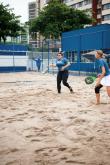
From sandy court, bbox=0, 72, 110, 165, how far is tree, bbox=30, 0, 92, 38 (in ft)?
137

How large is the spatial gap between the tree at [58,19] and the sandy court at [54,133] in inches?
1640

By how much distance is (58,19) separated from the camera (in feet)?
173

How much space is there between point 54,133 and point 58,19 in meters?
47.4

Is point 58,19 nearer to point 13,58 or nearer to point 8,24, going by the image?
point 8,24

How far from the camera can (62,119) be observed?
26.7ft

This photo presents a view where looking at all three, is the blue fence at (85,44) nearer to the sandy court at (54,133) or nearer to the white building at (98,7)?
the sandy court at (54,133)

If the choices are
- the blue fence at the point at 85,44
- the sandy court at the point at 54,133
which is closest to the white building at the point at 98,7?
the blue fence at the point at 85,44

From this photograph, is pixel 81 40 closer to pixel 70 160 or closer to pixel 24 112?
pixel 24 112

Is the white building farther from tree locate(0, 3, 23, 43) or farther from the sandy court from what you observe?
the sandy court

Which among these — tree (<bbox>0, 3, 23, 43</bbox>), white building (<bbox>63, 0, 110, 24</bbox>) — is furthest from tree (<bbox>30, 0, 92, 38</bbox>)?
white building (<bbox>63, 0, 110, 24</bbox>)

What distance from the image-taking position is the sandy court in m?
5.08

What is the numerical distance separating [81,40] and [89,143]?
28808mm

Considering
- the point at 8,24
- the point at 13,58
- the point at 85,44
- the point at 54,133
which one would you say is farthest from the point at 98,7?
the point at 54,133

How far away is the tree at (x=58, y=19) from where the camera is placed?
51759 millimetres
